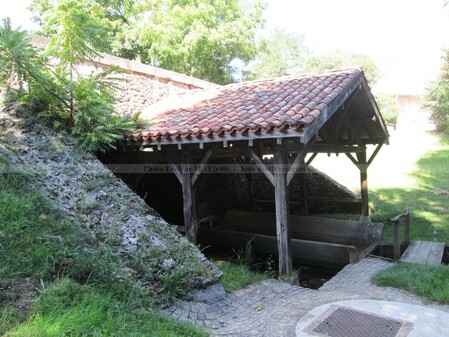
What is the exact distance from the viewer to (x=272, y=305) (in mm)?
4070

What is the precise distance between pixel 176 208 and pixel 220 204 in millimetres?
1467

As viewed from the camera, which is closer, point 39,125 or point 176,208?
point 39,125

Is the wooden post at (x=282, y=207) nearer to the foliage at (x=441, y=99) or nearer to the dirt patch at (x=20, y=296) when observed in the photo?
the dirt patch at (x=20, y=296)

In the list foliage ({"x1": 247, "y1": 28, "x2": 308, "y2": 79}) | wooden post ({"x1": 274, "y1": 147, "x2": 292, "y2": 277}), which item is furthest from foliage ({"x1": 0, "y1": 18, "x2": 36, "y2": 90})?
foliage ({"x1": 247, "y1": 28, "x2": 308, "y2": 79})

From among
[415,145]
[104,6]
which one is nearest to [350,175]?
[415,145]

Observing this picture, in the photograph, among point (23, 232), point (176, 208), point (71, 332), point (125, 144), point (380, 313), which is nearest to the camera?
point (71, 332)

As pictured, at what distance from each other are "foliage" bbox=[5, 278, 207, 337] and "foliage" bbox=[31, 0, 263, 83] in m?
13.2

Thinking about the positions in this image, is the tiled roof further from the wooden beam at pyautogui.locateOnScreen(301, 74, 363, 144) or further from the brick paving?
the brick paving

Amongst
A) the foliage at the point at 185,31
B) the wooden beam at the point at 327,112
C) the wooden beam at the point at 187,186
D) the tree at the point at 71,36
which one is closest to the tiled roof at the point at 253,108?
the wooden beam at the point at 327,112

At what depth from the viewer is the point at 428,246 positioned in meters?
6.40

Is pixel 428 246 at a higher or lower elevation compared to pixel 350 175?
lower

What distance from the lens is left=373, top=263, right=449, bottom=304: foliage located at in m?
4.17

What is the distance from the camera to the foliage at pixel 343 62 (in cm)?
2764

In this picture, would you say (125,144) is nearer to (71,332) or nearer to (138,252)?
(138,252)
